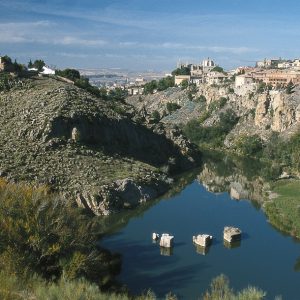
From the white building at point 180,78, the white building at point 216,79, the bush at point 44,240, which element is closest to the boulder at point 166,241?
the bush at point 44,240

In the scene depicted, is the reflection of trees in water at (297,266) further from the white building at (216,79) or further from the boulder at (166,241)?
the white building at (216,79)

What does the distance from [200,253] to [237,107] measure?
65183mm

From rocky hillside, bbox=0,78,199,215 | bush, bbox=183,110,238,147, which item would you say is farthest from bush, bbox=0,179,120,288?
bush, bbox=183,110,238,147

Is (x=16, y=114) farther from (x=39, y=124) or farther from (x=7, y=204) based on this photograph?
(x=7, y=204)

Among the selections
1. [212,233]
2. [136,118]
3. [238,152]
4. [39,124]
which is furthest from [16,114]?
[238,152]

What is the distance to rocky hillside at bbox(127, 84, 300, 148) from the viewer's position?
8262 cm

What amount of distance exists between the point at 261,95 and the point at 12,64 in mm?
42605

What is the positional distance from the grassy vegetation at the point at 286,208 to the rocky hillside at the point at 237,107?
27714 millimetres

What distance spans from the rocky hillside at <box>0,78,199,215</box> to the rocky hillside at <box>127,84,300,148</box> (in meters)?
23.4

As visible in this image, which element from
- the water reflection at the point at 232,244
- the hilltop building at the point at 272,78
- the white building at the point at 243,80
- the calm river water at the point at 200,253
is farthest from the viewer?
the hilltop building at the point at 272,78

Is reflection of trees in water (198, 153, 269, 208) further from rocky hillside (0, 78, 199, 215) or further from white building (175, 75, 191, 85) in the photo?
white building (175, 75, 191, 85)

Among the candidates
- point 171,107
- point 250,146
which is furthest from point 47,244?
point 171,107

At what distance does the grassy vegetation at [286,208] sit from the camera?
128 ft

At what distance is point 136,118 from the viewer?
69000 millimetres
